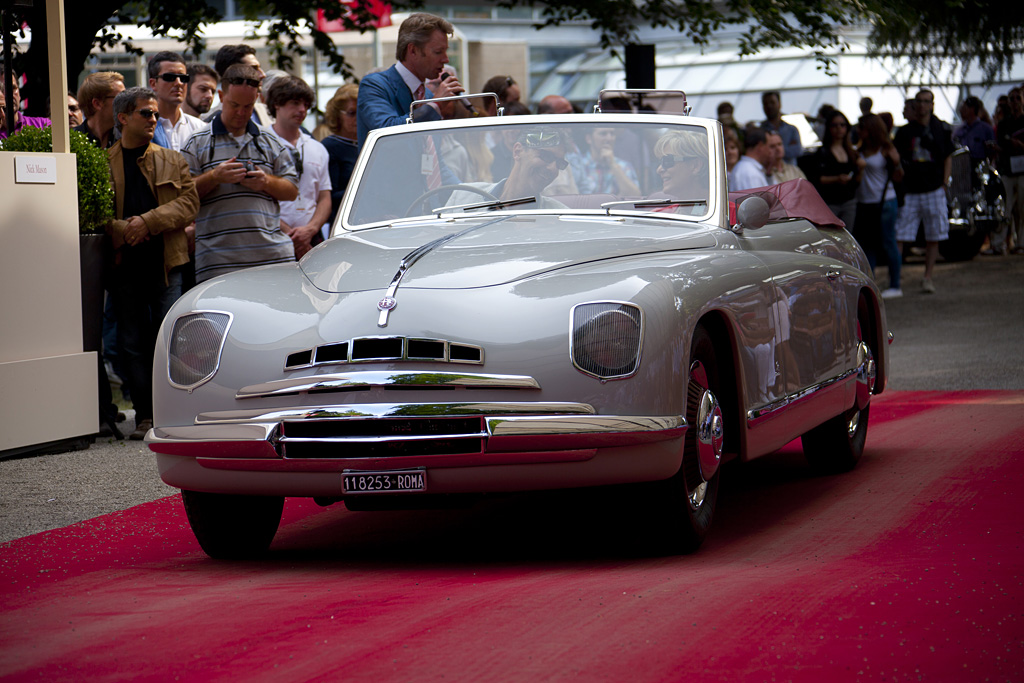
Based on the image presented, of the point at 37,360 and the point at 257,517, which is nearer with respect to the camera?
the point at 257,517

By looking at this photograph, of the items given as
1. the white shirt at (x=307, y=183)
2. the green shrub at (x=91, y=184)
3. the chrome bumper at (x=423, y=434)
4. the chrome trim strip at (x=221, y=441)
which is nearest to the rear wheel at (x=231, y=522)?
the chrome trim strip at (x=221, y=441)

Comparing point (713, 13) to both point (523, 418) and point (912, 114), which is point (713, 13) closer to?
point (912, 114)

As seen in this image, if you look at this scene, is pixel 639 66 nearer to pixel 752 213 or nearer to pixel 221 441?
pixel 752 213

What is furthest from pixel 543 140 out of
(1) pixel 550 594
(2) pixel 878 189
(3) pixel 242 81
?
(2) pixel 878 189

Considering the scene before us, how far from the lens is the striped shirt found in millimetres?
8906

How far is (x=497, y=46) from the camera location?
48.1 m

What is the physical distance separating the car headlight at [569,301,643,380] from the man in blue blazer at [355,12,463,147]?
3714mm

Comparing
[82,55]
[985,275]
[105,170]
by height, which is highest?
[82,55]

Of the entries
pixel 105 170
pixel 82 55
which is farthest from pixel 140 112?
pixel 82 55

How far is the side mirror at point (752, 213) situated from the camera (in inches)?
246

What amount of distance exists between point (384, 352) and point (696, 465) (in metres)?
1.20

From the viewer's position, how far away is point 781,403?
604 centimetres

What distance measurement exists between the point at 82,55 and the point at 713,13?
6386 millimetres

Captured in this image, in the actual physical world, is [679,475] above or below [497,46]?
below
